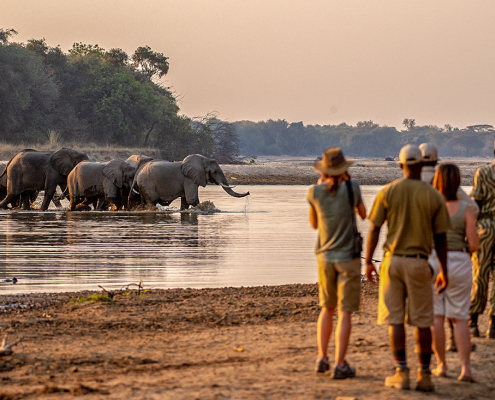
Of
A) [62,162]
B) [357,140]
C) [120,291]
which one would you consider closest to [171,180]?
[62,162]

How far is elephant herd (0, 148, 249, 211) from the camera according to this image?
85.5 ft

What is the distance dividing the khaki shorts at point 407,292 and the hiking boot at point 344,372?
414 mm

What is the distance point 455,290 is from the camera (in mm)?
5742

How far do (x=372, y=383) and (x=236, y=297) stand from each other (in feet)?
12.8

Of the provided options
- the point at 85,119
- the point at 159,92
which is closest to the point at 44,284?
the point at 85,119

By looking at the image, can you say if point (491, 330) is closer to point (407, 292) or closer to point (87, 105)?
point (407, 292)

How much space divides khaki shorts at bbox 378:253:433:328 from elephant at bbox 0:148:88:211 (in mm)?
23080

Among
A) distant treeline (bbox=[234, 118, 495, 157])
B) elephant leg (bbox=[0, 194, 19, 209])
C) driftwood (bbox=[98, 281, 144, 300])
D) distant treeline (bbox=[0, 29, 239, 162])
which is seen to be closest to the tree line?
distant treeline (bbox=[0, 29, 239, 162])

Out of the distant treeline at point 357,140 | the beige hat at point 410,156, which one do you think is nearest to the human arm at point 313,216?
the beige hat at point 410,156

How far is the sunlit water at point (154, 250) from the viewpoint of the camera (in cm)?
1111

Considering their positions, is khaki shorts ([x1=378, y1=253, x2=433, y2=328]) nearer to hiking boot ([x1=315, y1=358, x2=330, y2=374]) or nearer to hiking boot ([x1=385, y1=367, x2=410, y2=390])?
hiking boot ([x1=385, y1=367, x2=410, y2=390])

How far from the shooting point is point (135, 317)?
7.95 metres

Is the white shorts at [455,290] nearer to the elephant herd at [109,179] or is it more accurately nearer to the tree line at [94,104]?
the elephant herd at [109,179]

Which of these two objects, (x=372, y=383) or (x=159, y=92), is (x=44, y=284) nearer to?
(x=372, y=383)
